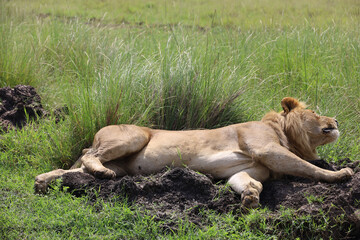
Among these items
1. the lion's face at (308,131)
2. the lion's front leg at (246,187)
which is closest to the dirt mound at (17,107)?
the lion's front leg at (246,187)

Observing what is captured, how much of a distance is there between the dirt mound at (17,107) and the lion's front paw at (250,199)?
3.33 m

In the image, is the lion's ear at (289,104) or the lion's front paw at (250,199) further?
the lion's ear at (289,104)

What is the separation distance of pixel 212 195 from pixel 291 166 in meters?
0.81

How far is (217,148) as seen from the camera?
5.07 m

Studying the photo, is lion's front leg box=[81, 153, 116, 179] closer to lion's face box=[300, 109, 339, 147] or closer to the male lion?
the male lion

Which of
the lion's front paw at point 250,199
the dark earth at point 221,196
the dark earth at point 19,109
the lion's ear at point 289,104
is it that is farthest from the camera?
the dark earth at point 19,109

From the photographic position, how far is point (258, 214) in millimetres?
4047

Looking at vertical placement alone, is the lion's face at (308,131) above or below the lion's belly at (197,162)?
above

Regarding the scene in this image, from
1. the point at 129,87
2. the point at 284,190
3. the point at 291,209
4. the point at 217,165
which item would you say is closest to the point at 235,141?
the point at 217,165

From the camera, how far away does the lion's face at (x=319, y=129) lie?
5043 millimetres

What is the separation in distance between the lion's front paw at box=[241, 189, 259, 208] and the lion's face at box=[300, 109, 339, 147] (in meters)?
1.17

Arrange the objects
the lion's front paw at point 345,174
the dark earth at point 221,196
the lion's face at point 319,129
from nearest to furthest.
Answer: the dark earth at point 221,196
the lion's front paw at point 345,174
the lion's face at point 319,129

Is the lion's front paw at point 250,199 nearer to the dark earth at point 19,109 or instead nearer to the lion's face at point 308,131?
the lion's face at point 308,131

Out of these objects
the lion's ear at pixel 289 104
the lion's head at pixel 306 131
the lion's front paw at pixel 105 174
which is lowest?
the lion's front paw at pixel 105 174
